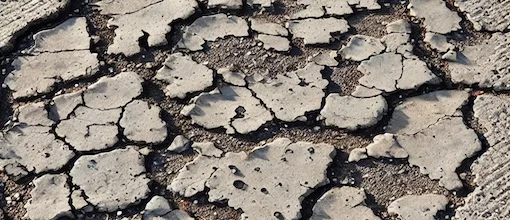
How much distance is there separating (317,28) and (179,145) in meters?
0.67

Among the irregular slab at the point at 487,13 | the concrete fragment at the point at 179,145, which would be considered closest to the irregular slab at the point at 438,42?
the irregular slab at the point at 487,13

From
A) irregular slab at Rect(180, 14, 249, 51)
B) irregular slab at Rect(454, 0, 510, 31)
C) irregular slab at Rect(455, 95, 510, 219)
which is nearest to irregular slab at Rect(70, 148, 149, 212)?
irregular slab at Rect(180, 14, 249, 51)

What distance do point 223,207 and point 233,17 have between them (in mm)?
815

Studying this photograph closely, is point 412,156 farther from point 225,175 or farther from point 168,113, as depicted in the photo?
point 168,113

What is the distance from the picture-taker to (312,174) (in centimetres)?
221

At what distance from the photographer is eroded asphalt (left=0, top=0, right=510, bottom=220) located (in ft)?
7.12

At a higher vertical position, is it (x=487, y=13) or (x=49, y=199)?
(x=487, y=13)

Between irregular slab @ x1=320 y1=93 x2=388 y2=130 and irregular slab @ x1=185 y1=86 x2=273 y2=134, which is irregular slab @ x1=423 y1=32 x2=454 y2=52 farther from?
irregular slab @ x1=185 y1=86 x2=273 y2=134

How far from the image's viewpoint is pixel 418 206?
2.14 meters

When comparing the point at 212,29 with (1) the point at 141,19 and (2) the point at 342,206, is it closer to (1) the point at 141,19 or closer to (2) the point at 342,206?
(1) the point at 141,19

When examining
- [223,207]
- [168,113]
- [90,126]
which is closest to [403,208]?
[223,207]

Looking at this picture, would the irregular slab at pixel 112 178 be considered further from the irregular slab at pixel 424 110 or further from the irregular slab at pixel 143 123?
the irregular slab at pixel 424 110

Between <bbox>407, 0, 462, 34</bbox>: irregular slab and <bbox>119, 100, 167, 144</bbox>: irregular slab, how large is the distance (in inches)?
36.8

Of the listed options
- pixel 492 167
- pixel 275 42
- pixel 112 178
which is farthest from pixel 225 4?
pixel 492 167
